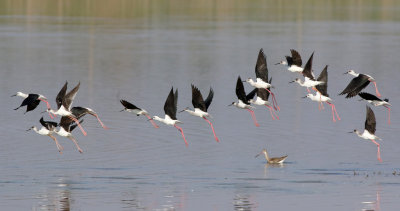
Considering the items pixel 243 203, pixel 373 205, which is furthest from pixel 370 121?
pixel 243 203

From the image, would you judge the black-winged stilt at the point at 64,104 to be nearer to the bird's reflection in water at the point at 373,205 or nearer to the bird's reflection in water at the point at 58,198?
the bird's reflection in water at the point at 58,198

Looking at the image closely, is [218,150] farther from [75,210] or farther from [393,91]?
[393,91]

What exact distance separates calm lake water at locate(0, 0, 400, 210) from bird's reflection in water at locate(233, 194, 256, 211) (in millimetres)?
19

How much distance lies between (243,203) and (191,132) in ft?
29.1

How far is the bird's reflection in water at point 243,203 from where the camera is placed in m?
19.7

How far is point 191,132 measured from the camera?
2881 cm

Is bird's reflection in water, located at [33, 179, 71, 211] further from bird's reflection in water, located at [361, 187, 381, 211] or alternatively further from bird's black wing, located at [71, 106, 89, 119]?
bird's reflection in water, located at [361, 187, 381, 211]

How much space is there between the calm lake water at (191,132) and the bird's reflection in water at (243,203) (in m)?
0.02

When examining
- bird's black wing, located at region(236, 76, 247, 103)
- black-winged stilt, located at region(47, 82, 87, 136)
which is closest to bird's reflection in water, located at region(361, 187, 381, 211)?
bird's black wing, located at region(236, 76, 247, 103)

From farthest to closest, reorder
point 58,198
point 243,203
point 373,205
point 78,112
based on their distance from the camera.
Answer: point 78,112, point 58,198, point 243,203, point 373,205

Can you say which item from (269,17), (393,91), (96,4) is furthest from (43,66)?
(96,4)

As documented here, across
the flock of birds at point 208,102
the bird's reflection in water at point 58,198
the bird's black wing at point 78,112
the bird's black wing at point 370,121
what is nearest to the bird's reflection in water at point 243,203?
the flock of birds at point 208,102

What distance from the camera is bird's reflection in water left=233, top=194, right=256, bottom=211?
776 inches

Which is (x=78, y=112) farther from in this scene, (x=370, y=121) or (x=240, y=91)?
(x=370, y=121)
